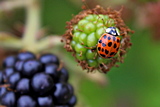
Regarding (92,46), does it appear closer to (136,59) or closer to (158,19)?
(158,19)

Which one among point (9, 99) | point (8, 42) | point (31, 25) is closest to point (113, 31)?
point (9, 99)

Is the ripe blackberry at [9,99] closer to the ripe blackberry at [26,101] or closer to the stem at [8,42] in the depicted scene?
the ripe blackberry at [26,101]

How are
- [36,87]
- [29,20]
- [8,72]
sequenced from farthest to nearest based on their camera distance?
[29,20] → [8,72] → [36,87]

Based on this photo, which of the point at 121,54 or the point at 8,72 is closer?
the point at 121,54

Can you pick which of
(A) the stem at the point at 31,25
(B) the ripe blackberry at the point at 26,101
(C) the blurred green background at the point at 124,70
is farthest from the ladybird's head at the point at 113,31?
(C) the blurred green background at the point at 124,70

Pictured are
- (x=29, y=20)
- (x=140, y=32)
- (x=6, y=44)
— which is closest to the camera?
(x=6, y=44)

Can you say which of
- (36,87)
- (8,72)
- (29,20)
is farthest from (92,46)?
(29,20)
